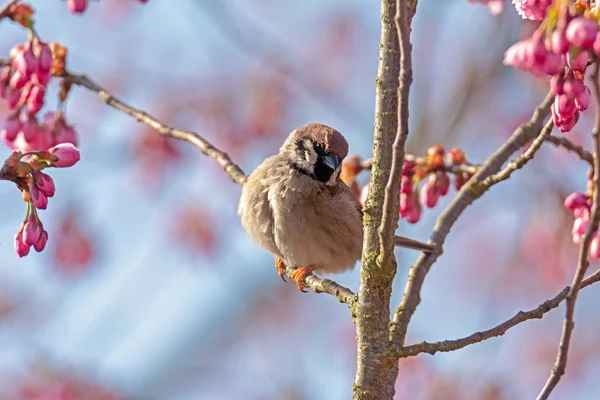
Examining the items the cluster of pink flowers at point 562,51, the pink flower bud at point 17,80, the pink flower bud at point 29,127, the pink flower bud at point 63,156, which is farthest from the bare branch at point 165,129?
the cluster of pink flowers at point 562,51

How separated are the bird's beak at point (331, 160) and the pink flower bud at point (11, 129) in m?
1.54

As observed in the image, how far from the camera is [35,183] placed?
253 cm

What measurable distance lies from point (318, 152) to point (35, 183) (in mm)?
2045

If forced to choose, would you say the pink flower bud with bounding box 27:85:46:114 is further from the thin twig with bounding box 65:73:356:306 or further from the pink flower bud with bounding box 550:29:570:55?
the pink flower bud with bounding box 550:29:570:55

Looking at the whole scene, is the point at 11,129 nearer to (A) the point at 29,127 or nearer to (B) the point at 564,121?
(A) the point at 29,127

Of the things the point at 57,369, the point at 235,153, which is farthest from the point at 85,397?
the point at 235,153

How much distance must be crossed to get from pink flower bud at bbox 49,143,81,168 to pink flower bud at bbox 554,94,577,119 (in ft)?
4.72

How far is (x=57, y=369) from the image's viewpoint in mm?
6629

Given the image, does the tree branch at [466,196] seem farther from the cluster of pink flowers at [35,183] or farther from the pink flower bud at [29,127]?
the pink flower bud at [29,127]

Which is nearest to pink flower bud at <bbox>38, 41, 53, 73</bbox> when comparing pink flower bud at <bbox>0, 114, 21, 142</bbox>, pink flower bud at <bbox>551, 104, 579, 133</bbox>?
pink flower bud at <bbox>0, 114, 21, 142</bbox>

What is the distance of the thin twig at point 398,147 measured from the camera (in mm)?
1973

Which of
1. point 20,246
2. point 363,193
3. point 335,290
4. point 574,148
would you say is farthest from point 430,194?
point 20,246

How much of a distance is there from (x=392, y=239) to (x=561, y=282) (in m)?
5.71

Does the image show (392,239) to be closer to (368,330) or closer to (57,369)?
(368,330)
